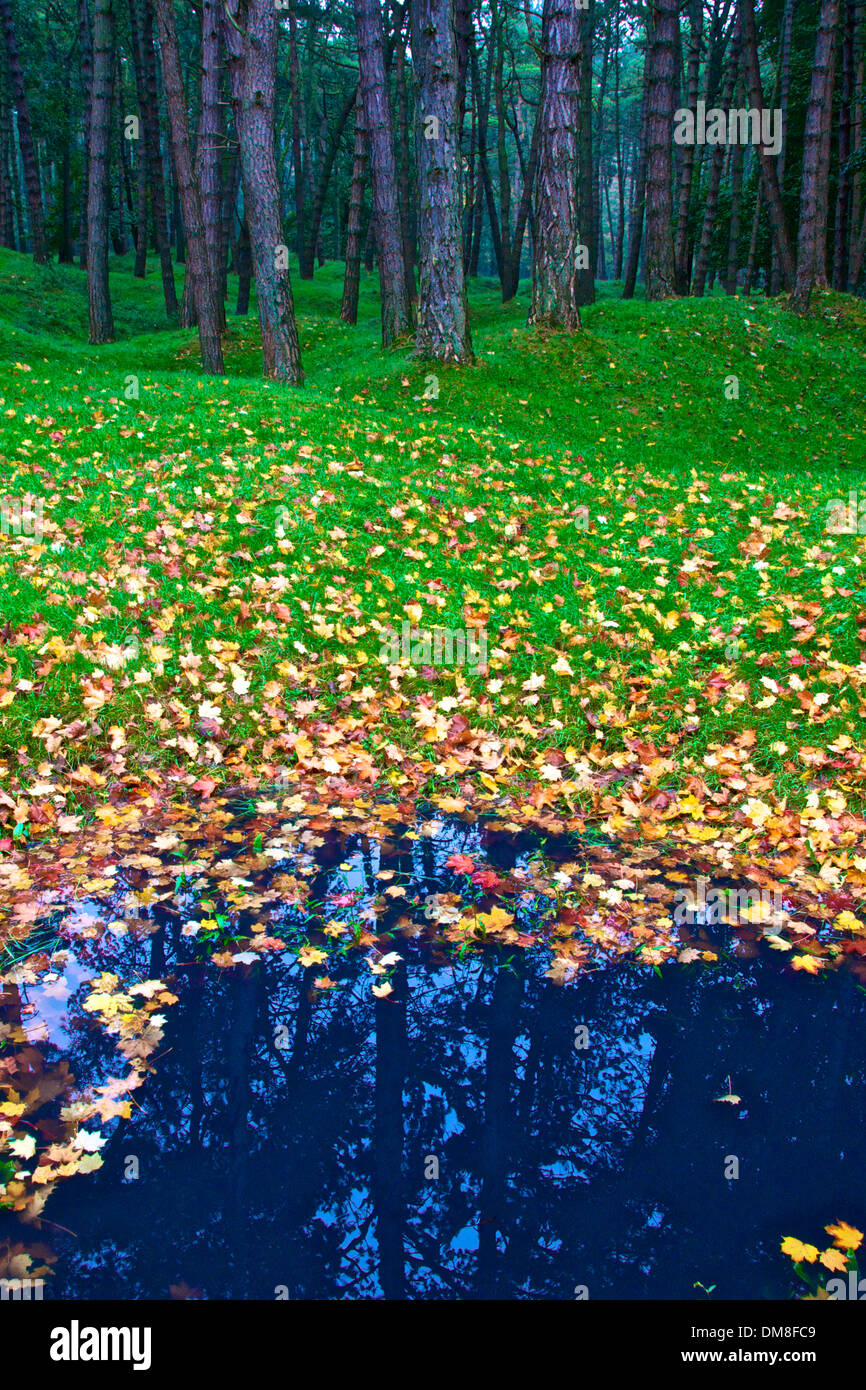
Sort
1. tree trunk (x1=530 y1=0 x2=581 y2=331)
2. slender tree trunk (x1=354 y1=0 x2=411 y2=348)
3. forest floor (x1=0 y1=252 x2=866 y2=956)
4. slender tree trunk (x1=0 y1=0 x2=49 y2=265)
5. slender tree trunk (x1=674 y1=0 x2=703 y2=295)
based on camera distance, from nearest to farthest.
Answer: forest floor (x1=0 y1=252 x2=866 y2=956), tree trunk (x1=530 y1=0 x2=581 y2=331), slender tree trunk (x1=354 y1=0 x2=411 y2=348), slender tree trunk (x1=674 y1=0 x2=703 y2=295), slender tree trunk (x1=0 y1=0 x2=49 y2=265)

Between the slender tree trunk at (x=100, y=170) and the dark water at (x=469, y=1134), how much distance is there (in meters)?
17.2

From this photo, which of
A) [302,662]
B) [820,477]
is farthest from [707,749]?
[820,477]

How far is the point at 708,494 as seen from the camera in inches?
370

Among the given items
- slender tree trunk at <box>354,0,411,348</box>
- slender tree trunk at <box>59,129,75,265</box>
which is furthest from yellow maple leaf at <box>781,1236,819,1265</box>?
slender tree trunk at <box>59,129,75,265</box>

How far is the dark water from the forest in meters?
0.01

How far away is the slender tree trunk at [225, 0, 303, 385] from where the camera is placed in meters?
10.8

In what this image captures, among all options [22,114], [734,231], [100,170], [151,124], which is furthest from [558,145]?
[22,114]

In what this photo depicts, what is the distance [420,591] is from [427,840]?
2.85m

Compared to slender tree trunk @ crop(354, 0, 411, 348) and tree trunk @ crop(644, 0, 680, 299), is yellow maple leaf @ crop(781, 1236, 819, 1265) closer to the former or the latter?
slender tree trunk @ crop(354, 0, 411, 348)

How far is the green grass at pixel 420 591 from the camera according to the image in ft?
17.1

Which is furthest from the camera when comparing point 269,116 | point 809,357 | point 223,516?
point 809,357

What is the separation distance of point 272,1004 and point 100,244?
1758cm

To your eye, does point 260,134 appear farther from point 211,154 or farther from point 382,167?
point 211,154

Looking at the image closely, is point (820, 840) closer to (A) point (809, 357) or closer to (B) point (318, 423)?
(B) point (318, 423)
